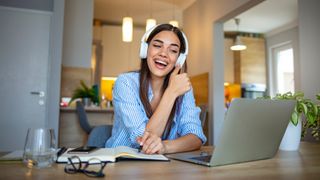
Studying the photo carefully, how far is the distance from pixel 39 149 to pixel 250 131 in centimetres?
58

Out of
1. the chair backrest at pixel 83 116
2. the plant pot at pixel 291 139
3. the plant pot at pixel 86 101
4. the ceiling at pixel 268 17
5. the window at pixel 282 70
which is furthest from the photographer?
the window at pixel 282 70

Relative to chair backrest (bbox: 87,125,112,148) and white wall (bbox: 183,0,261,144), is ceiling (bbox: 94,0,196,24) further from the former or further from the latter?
chair backrest (bbox: 87,125,112,148)

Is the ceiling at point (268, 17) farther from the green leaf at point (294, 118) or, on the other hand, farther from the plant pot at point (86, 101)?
the green leaf at point (294, 118)

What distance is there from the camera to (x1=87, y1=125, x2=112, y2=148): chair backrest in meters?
1.29

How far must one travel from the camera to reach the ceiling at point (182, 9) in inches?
186

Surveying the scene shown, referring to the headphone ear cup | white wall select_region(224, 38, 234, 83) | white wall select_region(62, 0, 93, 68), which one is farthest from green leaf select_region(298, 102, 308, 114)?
white wall select_region(224, 38, 234, 83)

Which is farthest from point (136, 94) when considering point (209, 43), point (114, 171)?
point (209, 43)

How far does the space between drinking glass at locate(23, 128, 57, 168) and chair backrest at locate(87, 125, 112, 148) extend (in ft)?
1.75

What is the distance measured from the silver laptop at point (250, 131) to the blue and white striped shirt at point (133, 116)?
0.35 m

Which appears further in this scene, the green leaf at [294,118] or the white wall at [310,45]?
the white wall at [310,45]

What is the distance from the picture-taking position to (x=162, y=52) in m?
1.31

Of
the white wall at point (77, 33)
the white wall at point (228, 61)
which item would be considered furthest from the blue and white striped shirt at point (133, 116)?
the white wall at point (228, 61)

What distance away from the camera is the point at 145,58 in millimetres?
1398

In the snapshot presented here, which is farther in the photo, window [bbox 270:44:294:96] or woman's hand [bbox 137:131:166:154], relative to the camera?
window [bbox 270:44:294:96]
